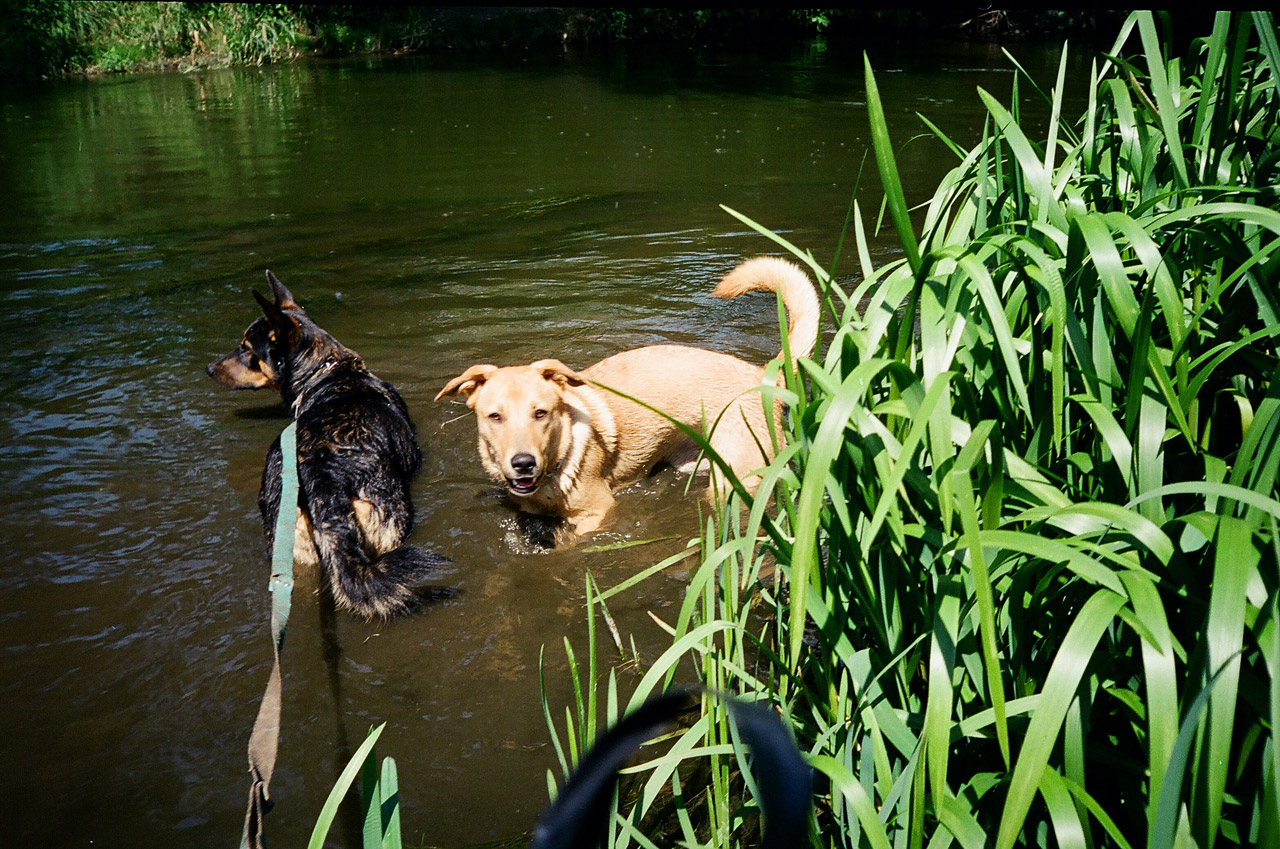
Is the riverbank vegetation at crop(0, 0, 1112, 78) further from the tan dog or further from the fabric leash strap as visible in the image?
the fabric leash strap

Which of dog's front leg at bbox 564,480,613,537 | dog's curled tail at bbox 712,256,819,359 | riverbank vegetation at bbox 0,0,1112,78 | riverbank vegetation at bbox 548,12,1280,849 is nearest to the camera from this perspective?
riverbank vegetation at bbox 548,12,1280,849

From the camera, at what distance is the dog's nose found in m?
4.27

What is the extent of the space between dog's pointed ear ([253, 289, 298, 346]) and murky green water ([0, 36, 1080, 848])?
2.12 feet

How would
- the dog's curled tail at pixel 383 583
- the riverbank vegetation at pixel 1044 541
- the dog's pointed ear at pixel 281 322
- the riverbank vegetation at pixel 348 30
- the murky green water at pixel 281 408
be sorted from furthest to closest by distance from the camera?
the riverbank vegetation at pixel 348 30
the dog's pointed ear at pixel 281 322
the dog's curled tail at pixel 383 583
the murky green water at pixel 281 408
the riverbank vegetation at pixel 1044 541

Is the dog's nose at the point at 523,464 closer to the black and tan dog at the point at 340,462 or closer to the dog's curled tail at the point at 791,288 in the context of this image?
the black and tan dog at the point at 340,462

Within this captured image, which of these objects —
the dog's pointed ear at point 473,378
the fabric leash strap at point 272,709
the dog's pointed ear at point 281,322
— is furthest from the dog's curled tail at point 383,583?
the dog's pointed ear at point 281,322

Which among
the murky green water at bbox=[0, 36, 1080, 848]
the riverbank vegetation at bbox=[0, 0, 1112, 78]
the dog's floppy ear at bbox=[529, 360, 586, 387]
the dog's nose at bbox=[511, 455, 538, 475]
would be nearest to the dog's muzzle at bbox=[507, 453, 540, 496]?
the dog's nose at bbox=[511, 455, 538, 475]

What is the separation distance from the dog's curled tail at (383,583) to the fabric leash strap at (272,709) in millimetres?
1246

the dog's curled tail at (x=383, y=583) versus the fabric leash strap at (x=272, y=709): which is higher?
the fabric leash strap at (x=272, y=709)

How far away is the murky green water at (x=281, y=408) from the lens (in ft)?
9.73

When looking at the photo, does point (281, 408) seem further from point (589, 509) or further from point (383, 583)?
point (383, 583)

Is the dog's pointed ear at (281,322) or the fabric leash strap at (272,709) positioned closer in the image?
the fabric leash strap at (272,709)

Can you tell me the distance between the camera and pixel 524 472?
14.1 feet

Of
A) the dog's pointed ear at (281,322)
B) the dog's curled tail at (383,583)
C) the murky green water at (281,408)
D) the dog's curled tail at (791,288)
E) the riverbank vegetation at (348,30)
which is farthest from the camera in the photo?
the riverbank vegetation at (348,30)
